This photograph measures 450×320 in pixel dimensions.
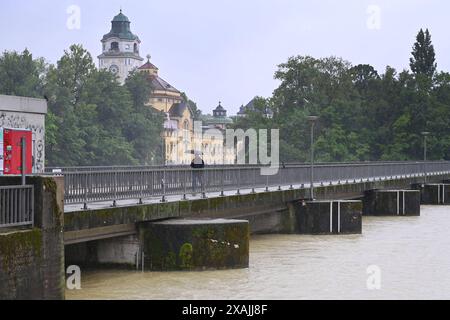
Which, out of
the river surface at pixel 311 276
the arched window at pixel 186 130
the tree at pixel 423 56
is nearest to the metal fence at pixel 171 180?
the river surface at pixel 311 276

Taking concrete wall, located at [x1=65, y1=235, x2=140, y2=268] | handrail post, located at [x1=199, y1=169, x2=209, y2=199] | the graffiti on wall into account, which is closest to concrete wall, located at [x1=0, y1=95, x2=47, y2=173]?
the graffiti on wall

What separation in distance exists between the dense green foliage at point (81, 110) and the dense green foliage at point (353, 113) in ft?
41.2

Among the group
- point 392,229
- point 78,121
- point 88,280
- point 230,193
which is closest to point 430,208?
point 392,229

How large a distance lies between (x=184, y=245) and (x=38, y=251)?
21.6 feet

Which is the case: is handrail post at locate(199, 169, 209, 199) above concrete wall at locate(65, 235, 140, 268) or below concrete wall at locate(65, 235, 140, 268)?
above

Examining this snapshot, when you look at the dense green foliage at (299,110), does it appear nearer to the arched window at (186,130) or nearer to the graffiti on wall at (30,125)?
the graffiti on wall at (30,125)

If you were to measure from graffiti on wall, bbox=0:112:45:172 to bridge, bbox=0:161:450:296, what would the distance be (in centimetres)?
890

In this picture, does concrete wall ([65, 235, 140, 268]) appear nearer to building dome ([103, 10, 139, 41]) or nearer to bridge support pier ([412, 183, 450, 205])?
bridge support pier ([412, 183, 450, 205])

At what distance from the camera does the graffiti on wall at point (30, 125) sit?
36.9 meters

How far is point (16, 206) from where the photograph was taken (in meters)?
17.5

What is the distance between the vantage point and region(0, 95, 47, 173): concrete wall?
3688cm

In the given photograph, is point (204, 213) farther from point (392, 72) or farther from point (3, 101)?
point (392, 72)

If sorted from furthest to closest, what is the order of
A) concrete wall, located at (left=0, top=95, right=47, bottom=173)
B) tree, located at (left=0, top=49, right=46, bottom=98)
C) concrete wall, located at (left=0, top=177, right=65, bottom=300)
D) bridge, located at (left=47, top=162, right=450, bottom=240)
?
tree, located at (left=0, top=49, right=46, bottom=98), concrete wall, located at (left=0, top=95, right=47, bottom=173), bridge, located at (left=47, top=162, right=450, bottom=240), concrete wall, located at (left=0, top=177, right=65, bottom=300)
